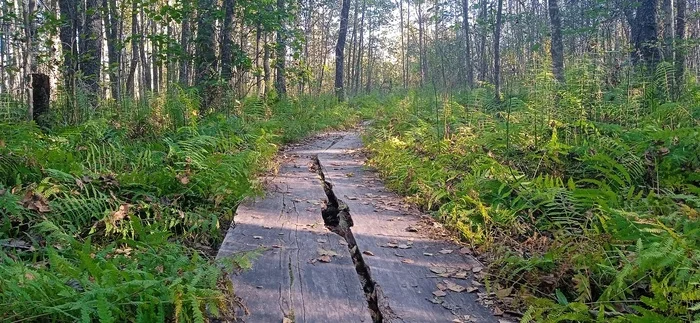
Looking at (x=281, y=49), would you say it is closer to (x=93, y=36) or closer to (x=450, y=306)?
(x=93, y=36)

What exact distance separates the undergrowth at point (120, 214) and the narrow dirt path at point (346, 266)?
8.0 inches

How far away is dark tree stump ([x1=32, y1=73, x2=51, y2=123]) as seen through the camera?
590cm

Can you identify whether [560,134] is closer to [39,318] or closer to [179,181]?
[179,181]

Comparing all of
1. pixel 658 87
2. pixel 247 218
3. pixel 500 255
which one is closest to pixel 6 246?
pixel 247 218

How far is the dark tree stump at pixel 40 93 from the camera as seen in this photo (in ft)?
19.4

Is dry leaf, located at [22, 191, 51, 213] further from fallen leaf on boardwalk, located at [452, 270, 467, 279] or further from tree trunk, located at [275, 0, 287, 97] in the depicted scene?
tree trunk, located at [275, 0, 287, 97]

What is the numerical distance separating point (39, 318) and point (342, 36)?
1807 cm

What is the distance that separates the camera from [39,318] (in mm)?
1845

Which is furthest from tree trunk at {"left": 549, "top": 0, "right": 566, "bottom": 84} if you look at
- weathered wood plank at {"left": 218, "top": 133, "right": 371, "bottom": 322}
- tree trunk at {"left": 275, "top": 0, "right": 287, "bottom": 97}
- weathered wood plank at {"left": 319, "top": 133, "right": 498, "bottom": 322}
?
weathered wood plank at {"left": 218, "top": 133, "right": 371, "bottom": 322}

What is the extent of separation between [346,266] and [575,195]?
1720 millimetres

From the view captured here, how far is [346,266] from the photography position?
9.31 ft

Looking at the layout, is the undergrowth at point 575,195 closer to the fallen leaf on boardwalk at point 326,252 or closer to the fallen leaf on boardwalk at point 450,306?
the fallen leaf on boardwalk at point 450,306

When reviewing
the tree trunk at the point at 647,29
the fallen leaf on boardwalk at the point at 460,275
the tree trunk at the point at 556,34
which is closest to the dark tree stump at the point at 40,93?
the fallen leaf on boardwalk at the point at 460,275

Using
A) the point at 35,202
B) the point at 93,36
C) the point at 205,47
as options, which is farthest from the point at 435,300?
the point at 93,36
